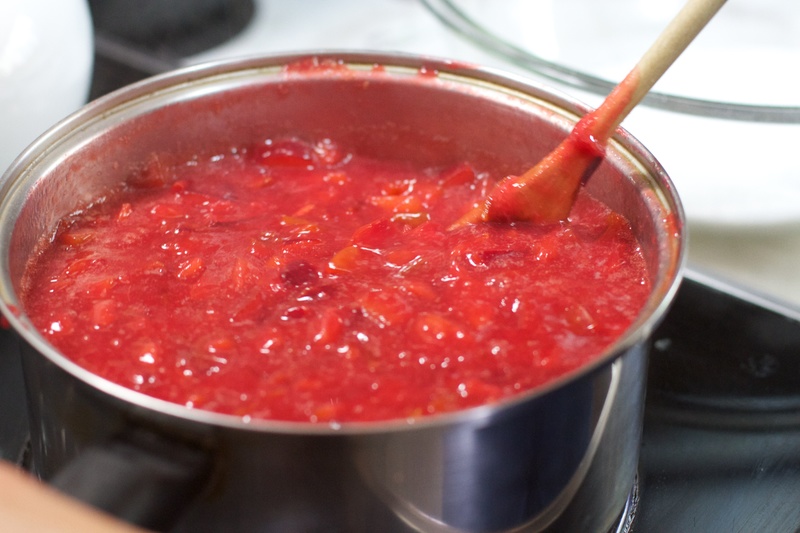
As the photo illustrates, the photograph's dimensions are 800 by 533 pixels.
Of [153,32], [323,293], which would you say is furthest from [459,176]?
[153,32]

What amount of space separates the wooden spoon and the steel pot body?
5 centimetres

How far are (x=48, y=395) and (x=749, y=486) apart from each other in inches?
36.5

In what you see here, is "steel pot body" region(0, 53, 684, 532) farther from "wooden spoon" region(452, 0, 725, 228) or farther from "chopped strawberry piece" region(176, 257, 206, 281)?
"chopped strawberry piece" region(176, 257, 206, 281)

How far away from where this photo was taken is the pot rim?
84cm

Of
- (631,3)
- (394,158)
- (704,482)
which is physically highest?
(631,3)

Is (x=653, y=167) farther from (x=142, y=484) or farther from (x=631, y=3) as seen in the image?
(x=631, y=3)

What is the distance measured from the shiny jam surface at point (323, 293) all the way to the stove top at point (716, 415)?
239 mm

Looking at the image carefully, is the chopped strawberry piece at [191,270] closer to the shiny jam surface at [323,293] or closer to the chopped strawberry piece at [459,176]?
the shiny jam surface at [323,293]

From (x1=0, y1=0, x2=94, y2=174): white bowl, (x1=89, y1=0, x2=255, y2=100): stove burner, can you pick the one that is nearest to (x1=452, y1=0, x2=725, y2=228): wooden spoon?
(x1=0, y1=0, x2=94, y2=174): white bowl

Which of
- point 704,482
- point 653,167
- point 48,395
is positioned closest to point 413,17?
point 653,167

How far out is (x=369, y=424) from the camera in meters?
0.84

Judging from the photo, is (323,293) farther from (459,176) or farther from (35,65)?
(35,65)

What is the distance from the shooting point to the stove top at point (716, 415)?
48.9 inches

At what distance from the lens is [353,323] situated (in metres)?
1.17
